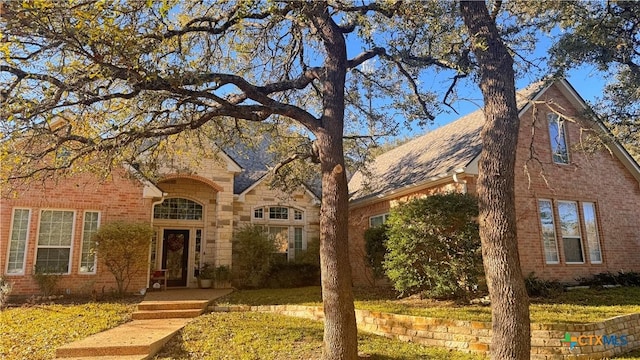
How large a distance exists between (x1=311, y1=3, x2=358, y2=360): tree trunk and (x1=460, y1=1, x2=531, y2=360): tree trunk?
2.17m

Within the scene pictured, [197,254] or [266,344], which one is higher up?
[197,254]

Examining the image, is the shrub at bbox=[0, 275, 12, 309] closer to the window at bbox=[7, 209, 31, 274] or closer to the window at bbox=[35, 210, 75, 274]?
the window at bbox=[7, 209, 31, 274]

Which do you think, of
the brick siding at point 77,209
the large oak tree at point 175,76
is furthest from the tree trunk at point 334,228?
the brick siding at point 77,209

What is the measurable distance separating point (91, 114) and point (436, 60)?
6573mm

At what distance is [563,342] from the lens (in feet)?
21.2

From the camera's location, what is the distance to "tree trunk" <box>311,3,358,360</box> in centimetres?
605

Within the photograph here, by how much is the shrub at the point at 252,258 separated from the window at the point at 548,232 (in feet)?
31.8

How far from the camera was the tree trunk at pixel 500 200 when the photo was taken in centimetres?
454

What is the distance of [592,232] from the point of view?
46.2 ft

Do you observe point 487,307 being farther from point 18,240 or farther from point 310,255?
point 18,240

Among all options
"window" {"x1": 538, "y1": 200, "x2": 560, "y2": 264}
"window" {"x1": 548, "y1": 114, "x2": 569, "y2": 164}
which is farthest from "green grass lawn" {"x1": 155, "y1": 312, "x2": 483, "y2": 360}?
"window" {"x1": 548, "y1": 114, "x2": 569, "y2": 164}

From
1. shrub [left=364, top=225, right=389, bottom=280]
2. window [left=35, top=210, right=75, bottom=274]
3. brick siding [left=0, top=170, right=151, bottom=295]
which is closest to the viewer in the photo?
brick siding [left=0, top=170, right=151, bottom=295]

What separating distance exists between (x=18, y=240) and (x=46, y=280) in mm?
1644

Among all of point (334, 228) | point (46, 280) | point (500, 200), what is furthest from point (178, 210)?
point (500, 200)
